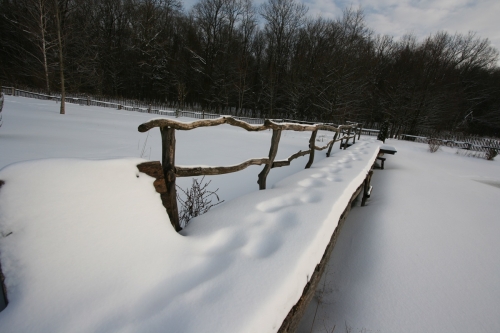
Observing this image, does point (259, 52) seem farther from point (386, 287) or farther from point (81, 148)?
point (386, 287)

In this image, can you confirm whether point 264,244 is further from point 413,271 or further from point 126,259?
point 413,271

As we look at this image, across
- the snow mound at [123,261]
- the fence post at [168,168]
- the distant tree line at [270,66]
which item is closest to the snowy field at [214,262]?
the snow mound at [123,261]

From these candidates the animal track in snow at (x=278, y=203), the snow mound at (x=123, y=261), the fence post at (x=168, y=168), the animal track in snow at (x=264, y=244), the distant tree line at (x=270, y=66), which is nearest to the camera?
the snow mound at (x=123, y=261)

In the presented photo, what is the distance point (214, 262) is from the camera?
133 cm

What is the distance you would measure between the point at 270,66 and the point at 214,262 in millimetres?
33750

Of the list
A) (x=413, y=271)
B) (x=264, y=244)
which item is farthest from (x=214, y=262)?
(x=413, y=271)

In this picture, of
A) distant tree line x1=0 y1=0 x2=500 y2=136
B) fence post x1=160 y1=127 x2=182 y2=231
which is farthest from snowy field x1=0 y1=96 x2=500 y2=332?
distant tree line x1=0 y1=0 x2=500 y2=136

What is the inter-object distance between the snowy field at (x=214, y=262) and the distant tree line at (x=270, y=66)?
68.0 ft

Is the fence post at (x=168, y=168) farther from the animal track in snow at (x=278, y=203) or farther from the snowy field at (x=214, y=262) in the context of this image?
the animal track in snow at (x=278, y=203)

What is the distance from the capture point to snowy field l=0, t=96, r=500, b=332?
96 centimetres

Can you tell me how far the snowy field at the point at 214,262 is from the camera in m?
0.96

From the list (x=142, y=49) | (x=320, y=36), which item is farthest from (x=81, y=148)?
(x=320, y=36)

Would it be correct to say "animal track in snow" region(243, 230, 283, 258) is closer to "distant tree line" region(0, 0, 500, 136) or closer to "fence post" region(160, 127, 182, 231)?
"fence post" region(160, 127, 182, 231)

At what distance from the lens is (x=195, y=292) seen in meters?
1.08
